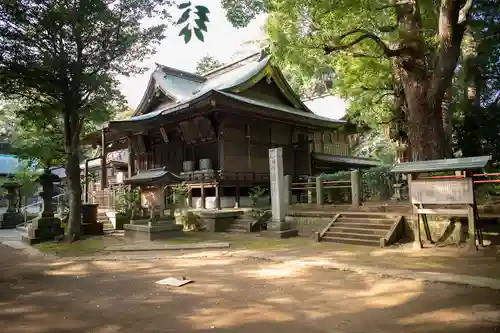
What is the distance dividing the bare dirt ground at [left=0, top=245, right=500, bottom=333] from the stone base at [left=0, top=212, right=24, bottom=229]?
50.3ft

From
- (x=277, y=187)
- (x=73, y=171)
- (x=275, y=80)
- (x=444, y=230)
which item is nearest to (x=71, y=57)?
(x=73, y=171)

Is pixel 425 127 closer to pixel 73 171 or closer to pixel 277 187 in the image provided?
pixel 277 187

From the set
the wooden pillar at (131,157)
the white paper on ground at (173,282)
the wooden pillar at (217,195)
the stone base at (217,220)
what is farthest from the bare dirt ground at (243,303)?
the wooden pillar at (131,157)

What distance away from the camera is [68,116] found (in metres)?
13.2

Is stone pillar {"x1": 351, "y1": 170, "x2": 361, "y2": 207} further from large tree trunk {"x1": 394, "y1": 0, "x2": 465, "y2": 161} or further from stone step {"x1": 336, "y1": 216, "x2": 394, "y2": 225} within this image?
large tree trunk {"x1": 394, "y1": 0, "x2": 465, "y2": 161}

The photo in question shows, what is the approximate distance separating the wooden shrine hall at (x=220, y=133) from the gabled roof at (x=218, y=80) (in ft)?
0.20

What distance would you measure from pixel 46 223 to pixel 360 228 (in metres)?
12.0

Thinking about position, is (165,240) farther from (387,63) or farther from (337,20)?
(387,63)

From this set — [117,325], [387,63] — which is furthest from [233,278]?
[387,63]

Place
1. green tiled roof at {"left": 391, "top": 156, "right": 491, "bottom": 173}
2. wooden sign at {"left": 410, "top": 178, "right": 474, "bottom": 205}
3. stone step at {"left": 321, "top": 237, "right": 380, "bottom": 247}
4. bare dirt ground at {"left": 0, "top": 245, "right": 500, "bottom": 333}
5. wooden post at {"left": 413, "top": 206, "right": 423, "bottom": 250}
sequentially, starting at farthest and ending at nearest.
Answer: stone step at {"left": 321, "top": 237, "right": 380, "bottom": 247}
wooden post at {"left": 413, "top": 206, "right": 423, "bottom": 250}
wooden sign at {"left": 410, "top": 178, "right": 474, "bottom": 205}
green tiled roof at {"left": 391, "top": 156, "right": 491, "bottom": 173}
bare dirt ground at {"left": 0, "top": 245, "right": 500, "bottom": 333}

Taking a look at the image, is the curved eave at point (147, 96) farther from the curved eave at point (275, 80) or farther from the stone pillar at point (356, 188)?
the stone pillar at point (356, 188)

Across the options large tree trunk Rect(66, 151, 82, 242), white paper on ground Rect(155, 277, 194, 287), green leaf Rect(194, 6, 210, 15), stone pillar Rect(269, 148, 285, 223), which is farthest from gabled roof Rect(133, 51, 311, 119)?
green leaf Rect(194, 6, 210, 15)

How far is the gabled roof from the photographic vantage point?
18955mm

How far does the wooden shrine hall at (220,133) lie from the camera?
16.7 meters
